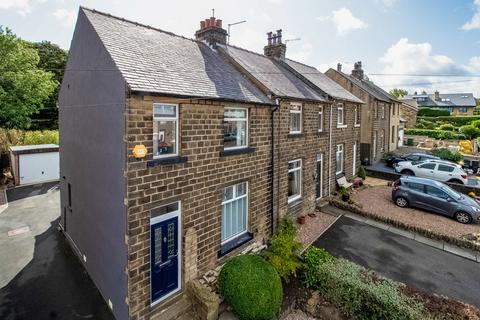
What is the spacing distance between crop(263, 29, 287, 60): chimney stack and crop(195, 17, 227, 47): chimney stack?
572 centimetres

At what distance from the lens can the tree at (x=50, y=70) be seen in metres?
36.0

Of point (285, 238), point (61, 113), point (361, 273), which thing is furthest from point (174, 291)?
point (61, 113)

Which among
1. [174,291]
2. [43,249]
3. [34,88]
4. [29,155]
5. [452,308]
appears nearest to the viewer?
[452,308]

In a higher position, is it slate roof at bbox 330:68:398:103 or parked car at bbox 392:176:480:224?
slate roof at bbox 330:68:398:103

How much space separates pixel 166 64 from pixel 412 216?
14854 mm

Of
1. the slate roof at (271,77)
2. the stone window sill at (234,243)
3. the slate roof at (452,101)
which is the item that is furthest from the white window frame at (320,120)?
the slate roof at (452,101)

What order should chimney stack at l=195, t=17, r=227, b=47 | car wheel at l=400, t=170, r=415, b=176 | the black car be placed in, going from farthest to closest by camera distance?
the black car
car wheel at l=400, t=170, r=415, b=176
chimney stack at l=195, t=17, r=227, b=47

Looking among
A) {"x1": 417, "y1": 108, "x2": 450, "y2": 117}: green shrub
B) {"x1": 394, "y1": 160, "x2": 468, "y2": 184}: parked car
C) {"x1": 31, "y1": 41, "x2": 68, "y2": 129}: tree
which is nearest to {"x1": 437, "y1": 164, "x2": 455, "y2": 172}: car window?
{"x1": 394, "y1": 160, "x2": 468, "y2": 184}: parked car

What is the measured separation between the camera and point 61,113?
1241 centimetres

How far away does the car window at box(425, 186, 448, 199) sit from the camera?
1507cm

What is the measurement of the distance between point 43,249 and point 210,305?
8682 mm

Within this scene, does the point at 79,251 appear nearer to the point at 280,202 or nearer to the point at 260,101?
the point at 280,202

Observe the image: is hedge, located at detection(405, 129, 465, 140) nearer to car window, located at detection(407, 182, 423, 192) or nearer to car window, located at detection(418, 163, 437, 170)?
car window, located at detection(418, 163, 437, 170)

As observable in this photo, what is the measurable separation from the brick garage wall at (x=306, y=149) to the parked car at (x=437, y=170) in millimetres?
6903
